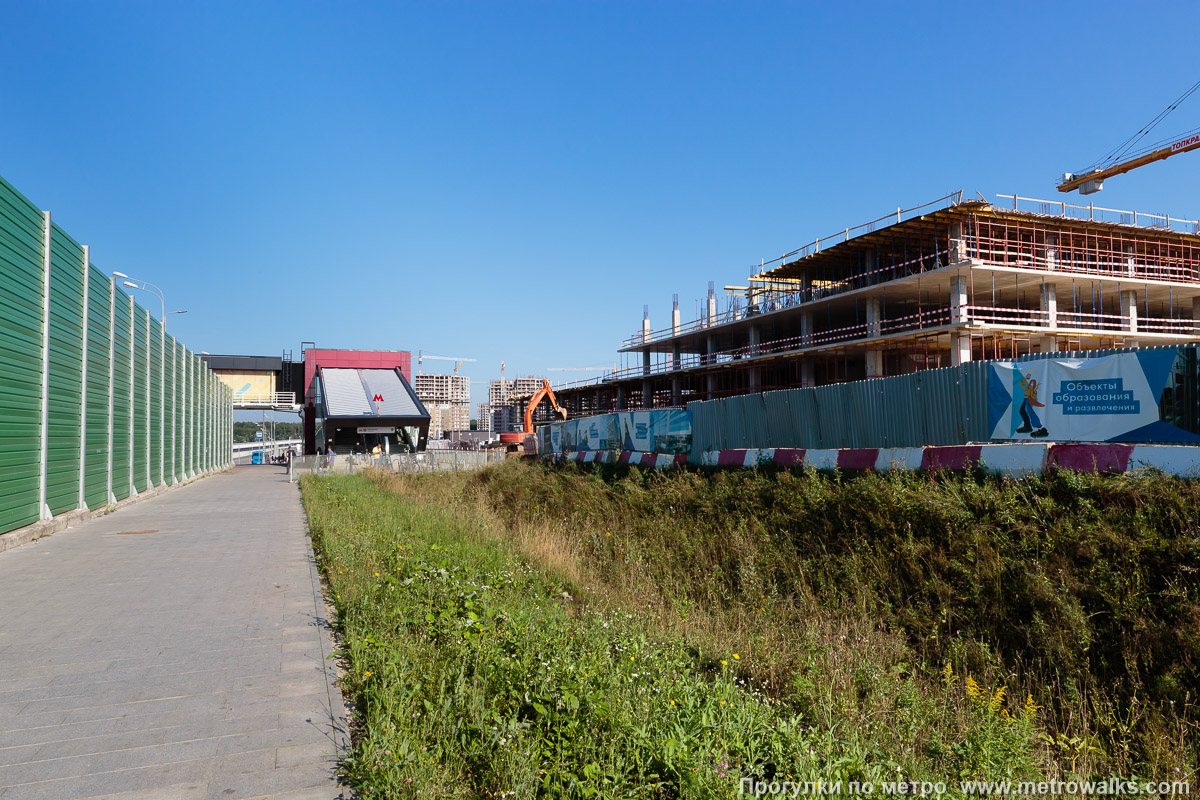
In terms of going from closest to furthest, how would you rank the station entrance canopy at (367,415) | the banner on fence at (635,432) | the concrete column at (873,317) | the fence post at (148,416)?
the fence post at (148,416)
the banner on fence at (635,432)
the concrete column at (873,317)
the station entrance canopy at (367,415)

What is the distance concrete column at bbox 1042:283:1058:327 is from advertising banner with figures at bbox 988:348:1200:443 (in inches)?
1179

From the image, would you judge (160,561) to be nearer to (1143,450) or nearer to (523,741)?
(523,741)

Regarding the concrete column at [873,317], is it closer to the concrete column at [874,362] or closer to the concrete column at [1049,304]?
the concrete column at [874,362]

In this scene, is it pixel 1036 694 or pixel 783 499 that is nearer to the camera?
pixel 1036 694

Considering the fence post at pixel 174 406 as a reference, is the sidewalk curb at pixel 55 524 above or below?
below

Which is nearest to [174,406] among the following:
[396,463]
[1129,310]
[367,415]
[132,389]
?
[132,389]

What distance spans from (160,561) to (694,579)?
775cm

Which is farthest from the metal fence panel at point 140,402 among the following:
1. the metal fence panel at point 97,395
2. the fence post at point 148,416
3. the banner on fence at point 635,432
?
the banner on fence at point 635,432

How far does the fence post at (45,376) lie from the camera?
1173cm

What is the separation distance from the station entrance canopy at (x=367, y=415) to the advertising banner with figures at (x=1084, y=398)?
131 ft

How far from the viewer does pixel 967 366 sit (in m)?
13.5

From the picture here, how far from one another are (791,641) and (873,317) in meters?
37.5

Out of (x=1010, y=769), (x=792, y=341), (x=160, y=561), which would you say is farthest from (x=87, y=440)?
(x=792, y=341)

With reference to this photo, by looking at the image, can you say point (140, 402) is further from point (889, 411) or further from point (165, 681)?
point (889, 411)
